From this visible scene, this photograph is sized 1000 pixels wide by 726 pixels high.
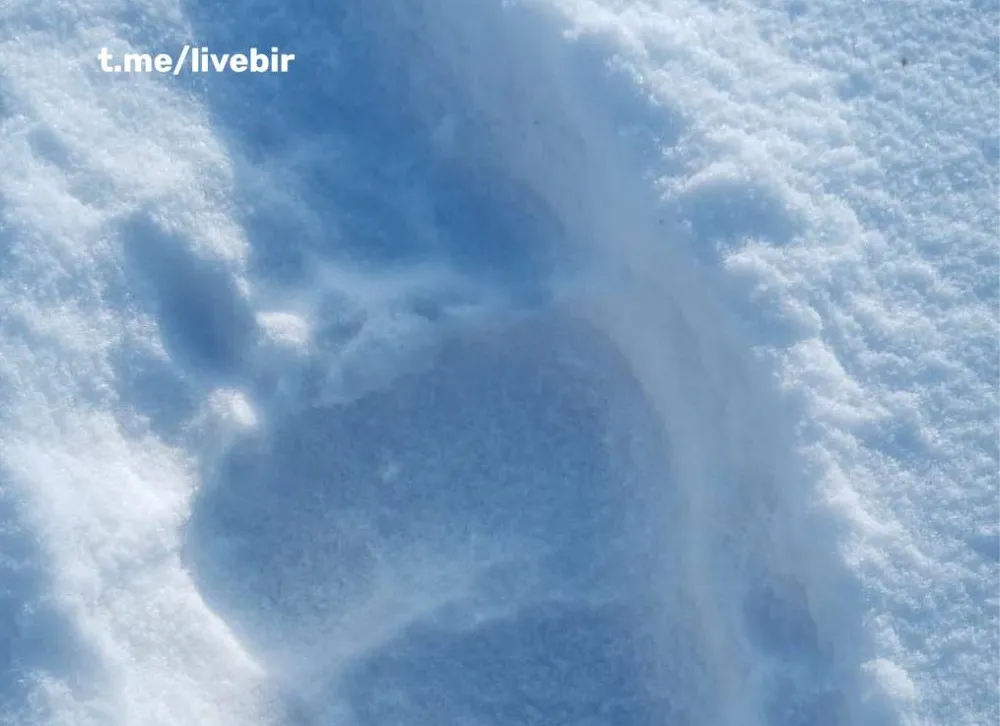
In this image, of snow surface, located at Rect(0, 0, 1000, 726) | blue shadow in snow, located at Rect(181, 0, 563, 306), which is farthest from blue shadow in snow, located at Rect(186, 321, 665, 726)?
blue shadow in snow, located at Rect(181, 0, 563, 306)

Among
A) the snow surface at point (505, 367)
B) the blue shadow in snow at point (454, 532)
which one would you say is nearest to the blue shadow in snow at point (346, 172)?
the snow surface at point (505, 367)

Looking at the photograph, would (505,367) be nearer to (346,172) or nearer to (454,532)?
(454,532)

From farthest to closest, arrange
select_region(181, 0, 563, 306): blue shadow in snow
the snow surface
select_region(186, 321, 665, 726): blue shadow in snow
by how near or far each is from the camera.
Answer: select_region(181, 0, 563, 306): blue shadow in snow → select_region(186, 321, 665, 726): blue shadow in snow → the snow surface

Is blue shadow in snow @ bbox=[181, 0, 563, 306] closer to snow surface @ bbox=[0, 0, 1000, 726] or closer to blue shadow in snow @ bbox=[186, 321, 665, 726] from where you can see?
snow surface @ bbox=[0, 0, 1000, 726]

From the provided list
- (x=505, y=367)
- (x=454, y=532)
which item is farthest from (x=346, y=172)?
(x=454, y=532)

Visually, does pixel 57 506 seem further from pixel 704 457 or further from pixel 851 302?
pixel 851 302

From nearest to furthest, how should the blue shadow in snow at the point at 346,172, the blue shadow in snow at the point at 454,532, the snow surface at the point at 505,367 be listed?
the snow surface at the point at 505,367 < the blue shadow in snow at the point at 454,532 < the blue shadow in snow at the point at 346,172

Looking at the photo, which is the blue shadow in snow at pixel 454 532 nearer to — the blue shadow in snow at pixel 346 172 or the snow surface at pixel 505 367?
the snow surface at pixel 505 367

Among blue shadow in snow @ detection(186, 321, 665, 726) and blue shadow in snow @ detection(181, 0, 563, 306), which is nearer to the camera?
blue shadow in snow @ detection(186, 321, 665, 726)

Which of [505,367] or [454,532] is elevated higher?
[505,367]
